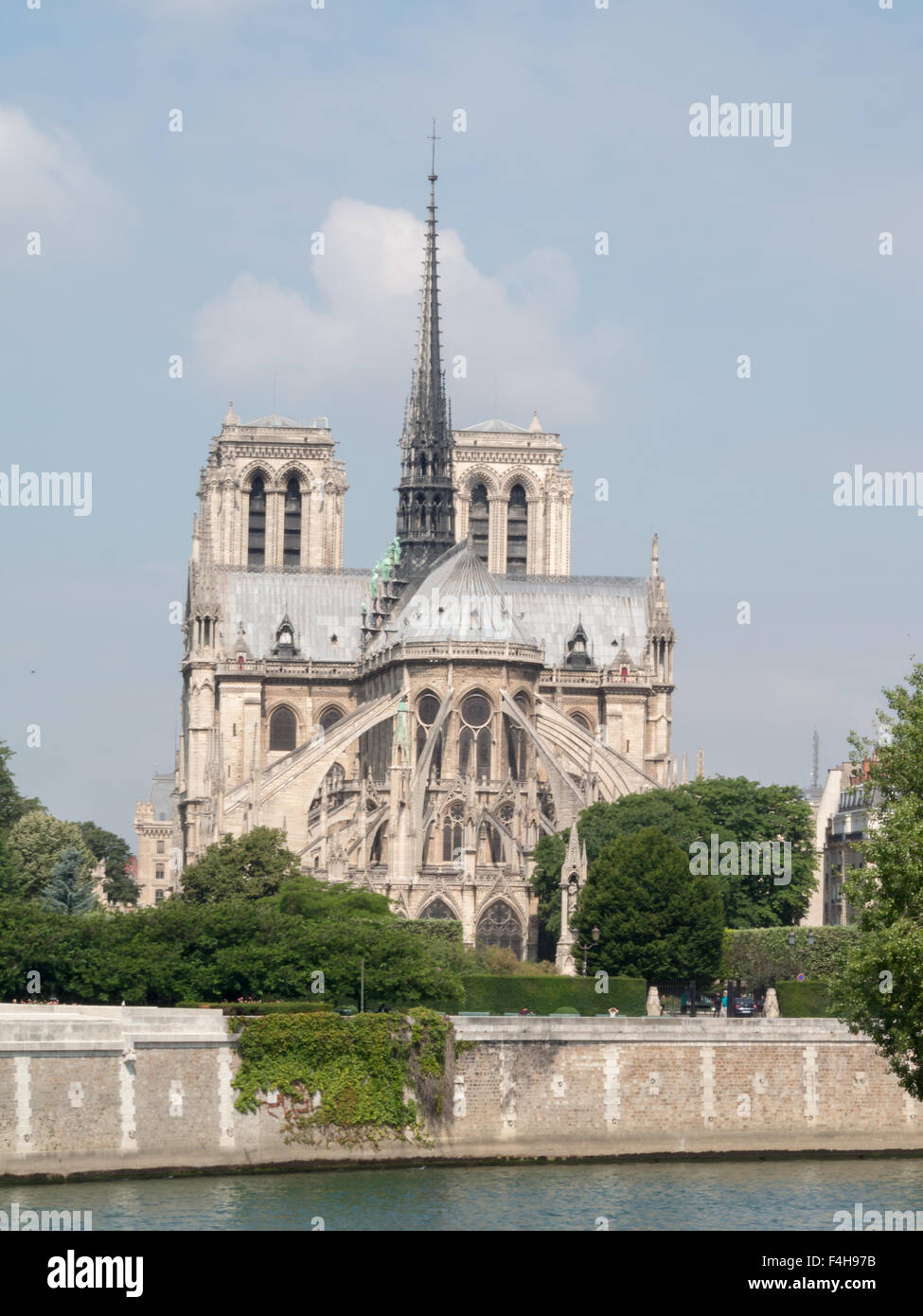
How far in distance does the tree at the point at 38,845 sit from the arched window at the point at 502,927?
15.8 meters

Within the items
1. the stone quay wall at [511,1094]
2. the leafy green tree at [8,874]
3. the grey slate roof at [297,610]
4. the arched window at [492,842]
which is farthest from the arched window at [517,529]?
the stone quay wall at [511,1094]

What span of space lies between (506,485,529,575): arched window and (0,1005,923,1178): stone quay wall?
73.1 metres

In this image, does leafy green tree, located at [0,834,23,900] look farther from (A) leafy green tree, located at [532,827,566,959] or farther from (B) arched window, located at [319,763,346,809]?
(A) leafy green tree, located at [532,827,566,959]

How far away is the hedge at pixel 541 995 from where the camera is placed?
76.2 m

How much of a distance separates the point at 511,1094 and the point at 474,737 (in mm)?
46907

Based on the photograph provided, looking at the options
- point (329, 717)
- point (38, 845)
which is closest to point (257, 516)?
point (329, 717)

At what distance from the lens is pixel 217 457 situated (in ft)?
448

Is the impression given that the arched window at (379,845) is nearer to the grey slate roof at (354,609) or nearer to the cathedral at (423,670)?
the cathedral at (423,670)

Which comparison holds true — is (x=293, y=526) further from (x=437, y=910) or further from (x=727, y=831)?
(x=727, y=831)

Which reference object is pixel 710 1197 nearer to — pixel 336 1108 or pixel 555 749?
pixel 336 1108

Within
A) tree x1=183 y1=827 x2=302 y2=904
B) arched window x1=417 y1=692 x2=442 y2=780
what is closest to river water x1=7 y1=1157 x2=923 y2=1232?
tree x1=183 y1=827 x2=302 y2=904
